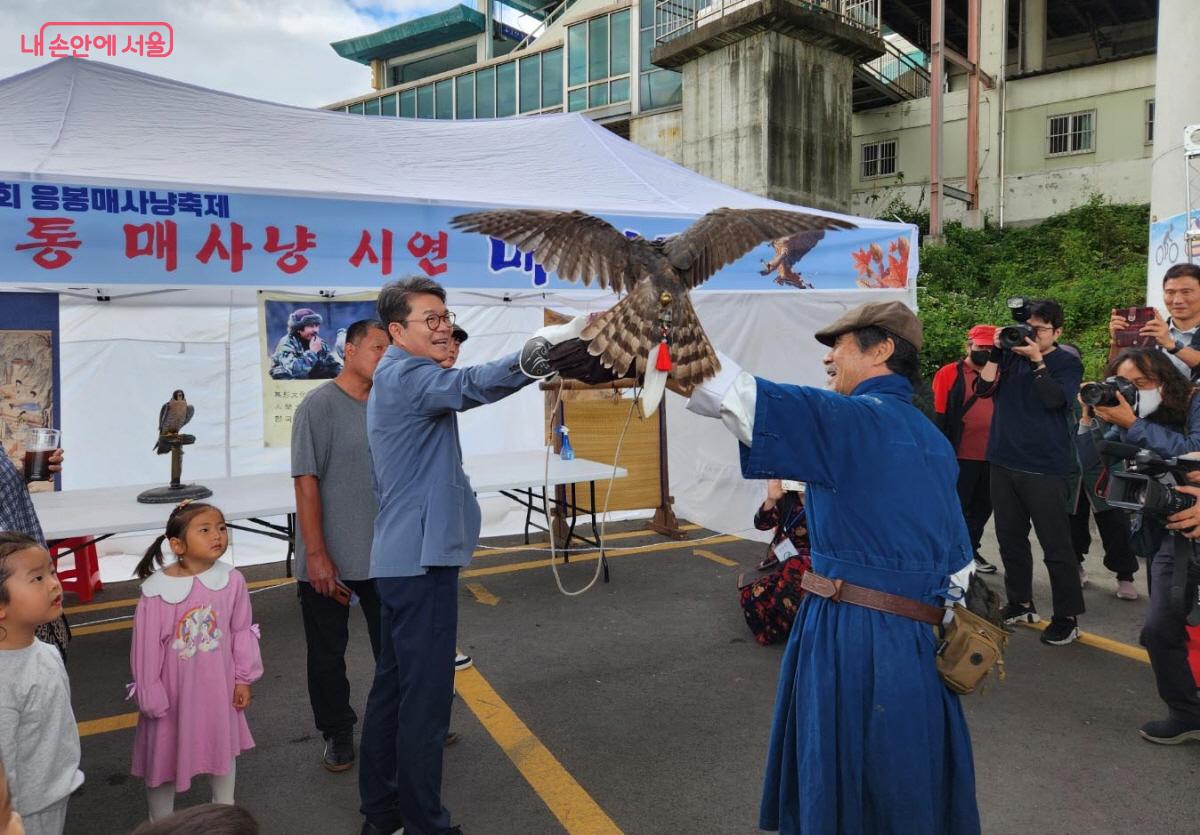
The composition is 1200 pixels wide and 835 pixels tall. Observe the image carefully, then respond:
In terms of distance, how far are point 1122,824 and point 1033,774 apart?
14.6 inches

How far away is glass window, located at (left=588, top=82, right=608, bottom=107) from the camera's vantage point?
71.3 feet

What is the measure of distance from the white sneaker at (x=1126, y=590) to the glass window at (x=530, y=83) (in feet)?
73.9

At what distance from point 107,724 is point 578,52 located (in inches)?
867

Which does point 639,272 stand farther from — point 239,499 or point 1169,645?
point 239,499

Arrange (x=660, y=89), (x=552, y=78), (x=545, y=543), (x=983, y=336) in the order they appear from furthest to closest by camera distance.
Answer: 1. (x=552, y=78)
2. (x=660, y=89)
3. (x=545, y=543)
4. (x=983, y=336)

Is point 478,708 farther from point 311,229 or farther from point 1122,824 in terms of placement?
point 311,229

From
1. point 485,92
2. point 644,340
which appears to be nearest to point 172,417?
point 644,340

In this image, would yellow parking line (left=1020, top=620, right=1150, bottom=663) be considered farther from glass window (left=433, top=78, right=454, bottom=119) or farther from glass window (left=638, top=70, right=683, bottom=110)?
glass window (left=433, top=78, right=454, bottom=119)

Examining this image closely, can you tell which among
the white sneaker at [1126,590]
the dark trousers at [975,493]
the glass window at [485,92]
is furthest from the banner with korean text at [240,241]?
the glass window at [485,92]

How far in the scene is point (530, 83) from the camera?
80.1 ft

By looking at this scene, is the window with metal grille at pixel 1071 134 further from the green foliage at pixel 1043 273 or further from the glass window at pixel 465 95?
the glass window at pixel 465 95

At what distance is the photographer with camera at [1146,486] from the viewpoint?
309 centimetres

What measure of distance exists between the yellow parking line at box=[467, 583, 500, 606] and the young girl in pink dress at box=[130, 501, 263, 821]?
2611 millimetres

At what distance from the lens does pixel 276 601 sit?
17.8 feet
